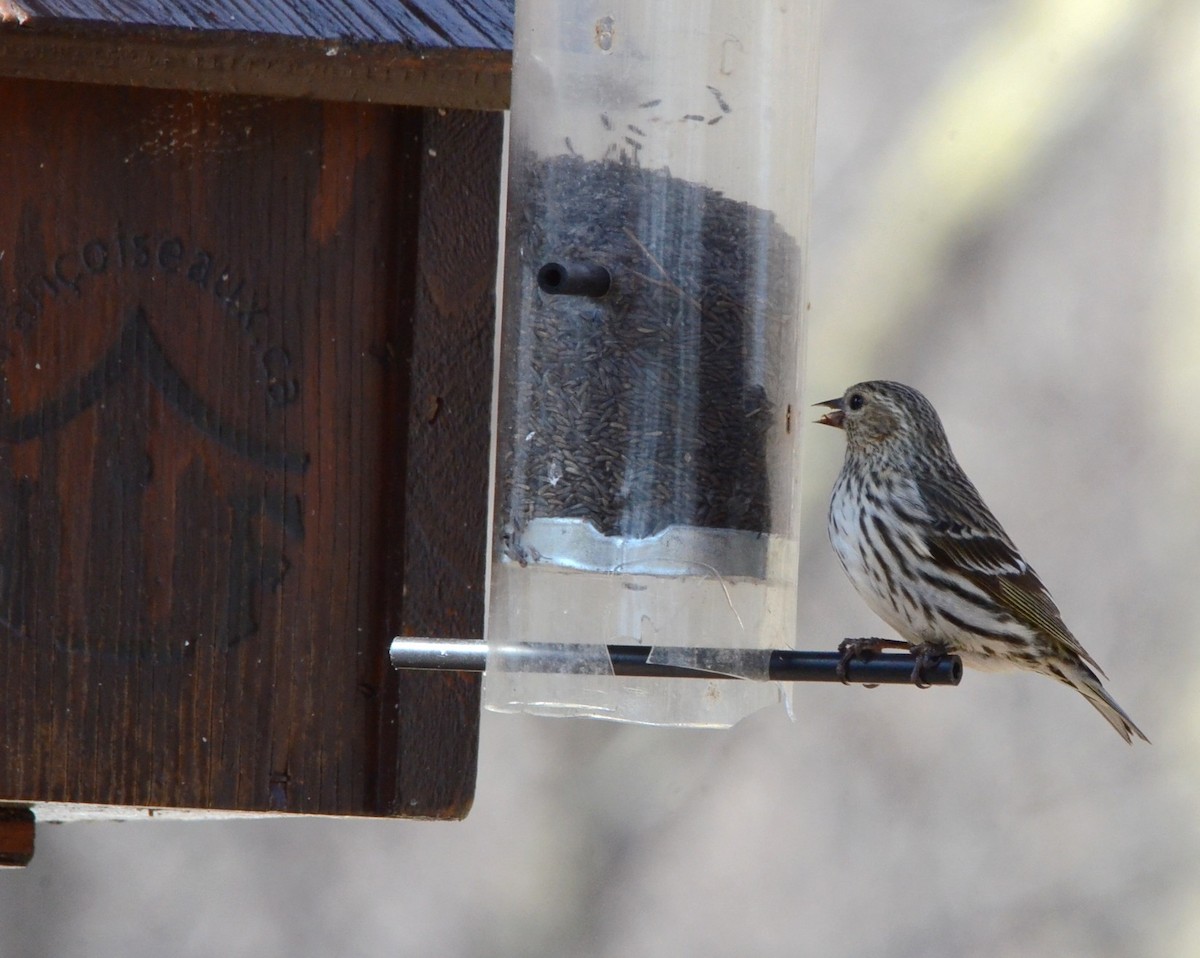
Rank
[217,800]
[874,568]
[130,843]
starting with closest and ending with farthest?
[217,800], [874,568], [130,843]

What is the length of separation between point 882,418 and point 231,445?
2403 mm

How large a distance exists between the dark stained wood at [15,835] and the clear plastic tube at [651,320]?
107cm

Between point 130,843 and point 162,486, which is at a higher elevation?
point 162,486

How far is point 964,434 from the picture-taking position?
387 inches

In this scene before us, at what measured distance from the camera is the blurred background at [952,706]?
381 inches

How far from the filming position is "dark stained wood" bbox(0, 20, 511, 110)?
3736 millimetres

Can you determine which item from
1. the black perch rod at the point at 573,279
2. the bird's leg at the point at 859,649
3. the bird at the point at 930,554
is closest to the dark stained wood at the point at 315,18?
the black perch rod at the point at 573,279

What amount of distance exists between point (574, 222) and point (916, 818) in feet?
20.6

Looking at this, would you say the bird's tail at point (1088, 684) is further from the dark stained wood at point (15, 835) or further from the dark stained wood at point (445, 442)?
the dark stained wood at point (15, 835)

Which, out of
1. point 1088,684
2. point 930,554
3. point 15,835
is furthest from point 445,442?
point 1088,684

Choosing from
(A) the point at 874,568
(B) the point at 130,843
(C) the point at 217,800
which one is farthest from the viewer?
(B) the point at 130,843

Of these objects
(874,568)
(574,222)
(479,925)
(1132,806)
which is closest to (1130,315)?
(1132,806)

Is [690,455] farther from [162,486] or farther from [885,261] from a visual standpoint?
[885,261]

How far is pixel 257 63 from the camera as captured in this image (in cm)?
382
